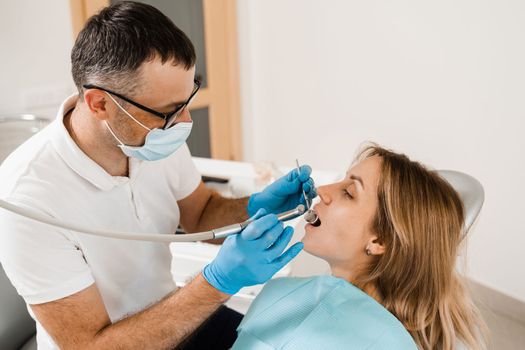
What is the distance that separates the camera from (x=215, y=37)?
10.2ft

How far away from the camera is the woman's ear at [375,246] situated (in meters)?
1.11

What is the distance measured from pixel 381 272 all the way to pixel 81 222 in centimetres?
74

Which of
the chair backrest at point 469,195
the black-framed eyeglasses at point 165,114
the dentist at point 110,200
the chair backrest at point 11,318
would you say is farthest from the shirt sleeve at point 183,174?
the chair backrest at point 469,195

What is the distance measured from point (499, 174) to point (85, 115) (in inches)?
75.7

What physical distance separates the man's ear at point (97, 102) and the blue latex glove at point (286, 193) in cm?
49

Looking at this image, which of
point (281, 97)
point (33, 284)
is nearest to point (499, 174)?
point (281, 97)

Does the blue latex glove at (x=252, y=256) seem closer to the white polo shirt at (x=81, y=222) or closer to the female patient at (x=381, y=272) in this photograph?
the female patient at (x=381, y=272)

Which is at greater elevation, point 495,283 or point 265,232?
point 265,232

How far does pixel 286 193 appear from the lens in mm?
1265

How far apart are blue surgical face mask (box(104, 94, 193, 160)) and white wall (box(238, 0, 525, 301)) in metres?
1.63

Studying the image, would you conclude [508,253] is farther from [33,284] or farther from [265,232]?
[33,284]

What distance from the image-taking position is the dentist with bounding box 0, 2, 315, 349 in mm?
970

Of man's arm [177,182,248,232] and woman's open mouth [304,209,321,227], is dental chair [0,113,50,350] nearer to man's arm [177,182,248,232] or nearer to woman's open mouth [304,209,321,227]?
man's arm [177,182,248,232]

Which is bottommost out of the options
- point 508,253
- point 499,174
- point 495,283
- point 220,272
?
point 495,283
